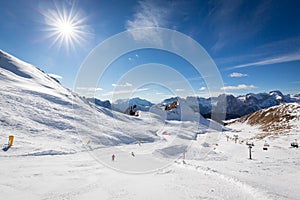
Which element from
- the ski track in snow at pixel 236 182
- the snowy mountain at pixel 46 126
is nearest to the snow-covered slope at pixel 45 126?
the snowy mountain at pixel 46 126

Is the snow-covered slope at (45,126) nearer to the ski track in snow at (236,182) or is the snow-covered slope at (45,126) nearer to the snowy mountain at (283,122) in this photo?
the ski track in snow at (236,182)

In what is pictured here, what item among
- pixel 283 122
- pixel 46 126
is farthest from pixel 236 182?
pixel 283 122

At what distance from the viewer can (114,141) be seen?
84.3 ft

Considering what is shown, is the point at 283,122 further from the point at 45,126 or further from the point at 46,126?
the point at 45,126

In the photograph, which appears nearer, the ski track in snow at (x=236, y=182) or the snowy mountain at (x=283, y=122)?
the ski track in snow at (x=236, y=182)

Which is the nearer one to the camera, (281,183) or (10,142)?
(281,183)

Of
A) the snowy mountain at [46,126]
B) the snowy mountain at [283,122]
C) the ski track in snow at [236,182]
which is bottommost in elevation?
the ski track in snow at [236,182]

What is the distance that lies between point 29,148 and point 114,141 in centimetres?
1264

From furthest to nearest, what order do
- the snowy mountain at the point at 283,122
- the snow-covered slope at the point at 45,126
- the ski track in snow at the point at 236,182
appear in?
the snowy mountain at the point at 283,122 → the snow-covered slope at the point at 45,126 → the ski track in snow at the point at 236,182

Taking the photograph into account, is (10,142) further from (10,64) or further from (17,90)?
(10,64)

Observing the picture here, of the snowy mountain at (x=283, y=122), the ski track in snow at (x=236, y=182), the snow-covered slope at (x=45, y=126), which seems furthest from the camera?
the snowy mountain at (x=283, y=122)

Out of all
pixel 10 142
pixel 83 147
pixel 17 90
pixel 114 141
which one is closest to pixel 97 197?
pixel 10 142

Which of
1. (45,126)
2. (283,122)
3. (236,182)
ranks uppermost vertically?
(283,122)

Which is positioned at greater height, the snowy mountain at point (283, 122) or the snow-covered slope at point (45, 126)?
the snowy mountain at point (283, 122)
